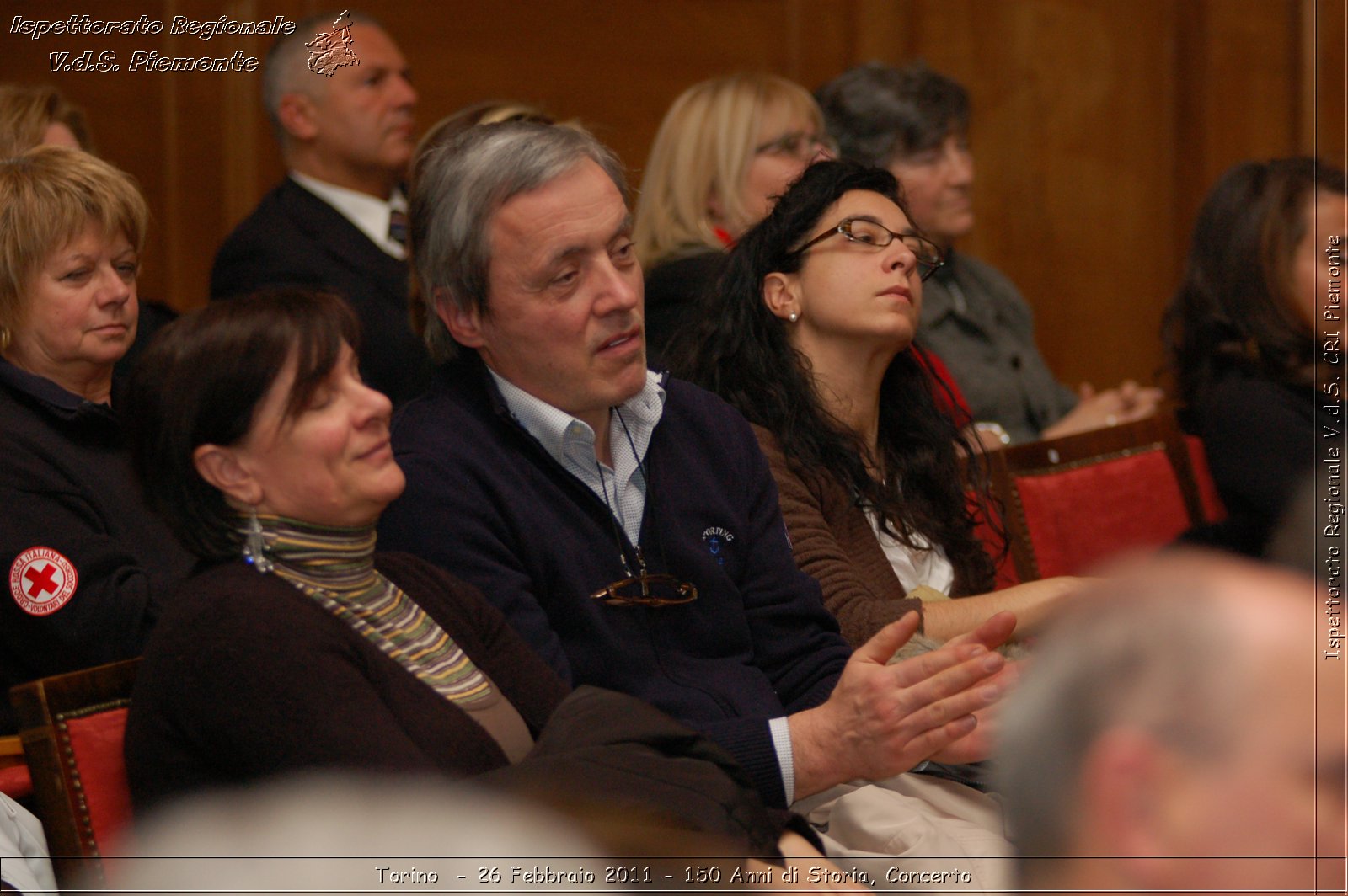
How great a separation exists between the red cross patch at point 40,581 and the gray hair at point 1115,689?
1.53m

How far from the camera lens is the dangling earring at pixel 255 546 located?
1454mm

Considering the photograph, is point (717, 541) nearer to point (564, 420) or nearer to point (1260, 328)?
point (564, 420)

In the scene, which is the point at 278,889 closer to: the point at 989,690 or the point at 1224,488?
the point at 989,690

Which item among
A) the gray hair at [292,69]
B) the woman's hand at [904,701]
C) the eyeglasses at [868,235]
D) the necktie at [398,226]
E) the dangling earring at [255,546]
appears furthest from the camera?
the gray hair at [292,69]

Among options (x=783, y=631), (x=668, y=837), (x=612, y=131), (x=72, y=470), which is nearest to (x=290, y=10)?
(x=612, y=131)

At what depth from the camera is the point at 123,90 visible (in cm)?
370

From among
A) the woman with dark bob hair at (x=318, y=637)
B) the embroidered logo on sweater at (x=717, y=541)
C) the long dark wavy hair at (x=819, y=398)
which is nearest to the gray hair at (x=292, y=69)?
the long dark wavy hair at (x=819, y=398)

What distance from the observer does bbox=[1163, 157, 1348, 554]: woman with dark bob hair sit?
291 cm

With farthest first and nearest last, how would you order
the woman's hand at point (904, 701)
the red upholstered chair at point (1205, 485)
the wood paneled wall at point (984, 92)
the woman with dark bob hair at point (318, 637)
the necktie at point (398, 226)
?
1. the wood paneled wall at point (984, 92)
2. the necktie at point (398, 226)
3. the red upholstered chair at point (1205, 485)
4. the woman's hand at point (904, 701)
5. the woman with dark bob hair at point (318, 637)

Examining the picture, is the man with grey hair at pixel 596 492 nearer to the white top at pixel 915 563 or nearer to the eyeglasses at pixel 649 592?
the eyeglasses at pixel 649 592

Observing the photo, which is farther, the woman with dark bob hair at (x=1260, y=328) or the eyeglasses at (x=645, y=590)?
the woman with dark bob hair at (x=1260, y=328)

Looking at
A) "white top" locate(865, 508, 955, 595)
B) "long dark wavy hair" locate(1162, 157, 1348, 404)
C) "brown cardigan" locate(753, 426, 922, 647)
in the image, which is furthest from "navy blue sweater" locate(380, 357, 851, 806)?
"long dark wavy hair" locate(1162, 157, 1348, 404)

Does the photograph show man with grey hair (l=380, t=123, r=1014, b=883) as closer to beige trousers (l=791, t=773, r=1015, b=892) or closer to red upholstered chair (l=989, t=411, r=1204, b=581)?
beige trousers (l=791, t=773, r=1015, b=892)

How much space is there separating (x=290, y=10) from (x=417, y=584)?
101 inches
